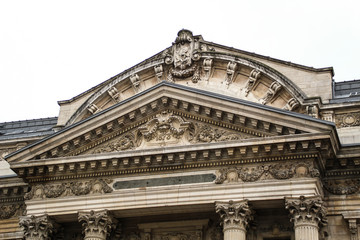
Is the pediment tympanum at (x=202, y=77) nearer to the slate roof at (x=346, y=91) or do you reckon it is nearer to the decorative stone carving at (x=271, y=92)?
the decorative stone carving at (x=271, y=92)

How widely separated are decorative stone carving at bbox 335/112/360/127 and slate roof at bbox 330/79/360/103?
3.71 ft

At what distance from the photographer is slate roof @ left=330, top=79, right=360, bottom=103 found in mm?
29994

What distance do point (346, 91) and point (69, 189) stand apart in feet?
42.9

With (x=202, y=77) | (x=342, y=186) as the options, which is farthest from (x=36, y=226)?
(x=342, y=186)

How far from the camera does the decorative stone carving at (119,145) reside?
28.6 meters

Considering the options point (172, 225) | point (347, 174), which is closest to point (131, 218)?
point (172, 225)

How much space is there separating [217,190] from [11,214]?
33.0 ft

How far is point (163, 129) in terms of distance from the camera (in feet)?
93.4

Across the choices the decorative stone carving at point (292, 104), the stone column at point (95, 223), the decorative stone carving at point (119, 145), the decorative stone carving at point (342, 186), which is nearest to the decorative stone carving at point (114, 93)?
the decorative stone carving at point (119, 145)

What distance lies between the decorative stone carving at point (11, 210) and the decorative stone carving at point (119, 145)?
478 cm

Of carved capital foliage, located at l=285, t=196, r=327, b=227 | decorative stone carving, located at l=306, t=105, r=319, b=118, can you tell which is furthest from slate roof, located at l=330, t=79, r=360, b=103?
carved capital foliage, located at l=285, t=196, r=327, b=227

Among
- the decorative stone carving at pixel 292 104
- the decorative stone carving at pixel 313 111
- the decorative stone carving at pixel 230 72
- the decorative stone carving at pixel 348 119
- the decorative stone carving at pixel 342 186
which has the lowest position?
the decorative stone carving at pixel 342 186

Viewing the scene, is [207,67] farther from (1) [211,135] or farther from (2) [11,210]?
(2) [11,210]

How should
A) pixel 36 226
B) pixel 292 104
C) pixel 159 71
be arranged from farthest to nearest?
pixel 159 71 < pixel 292 104 < pixel 36 226
